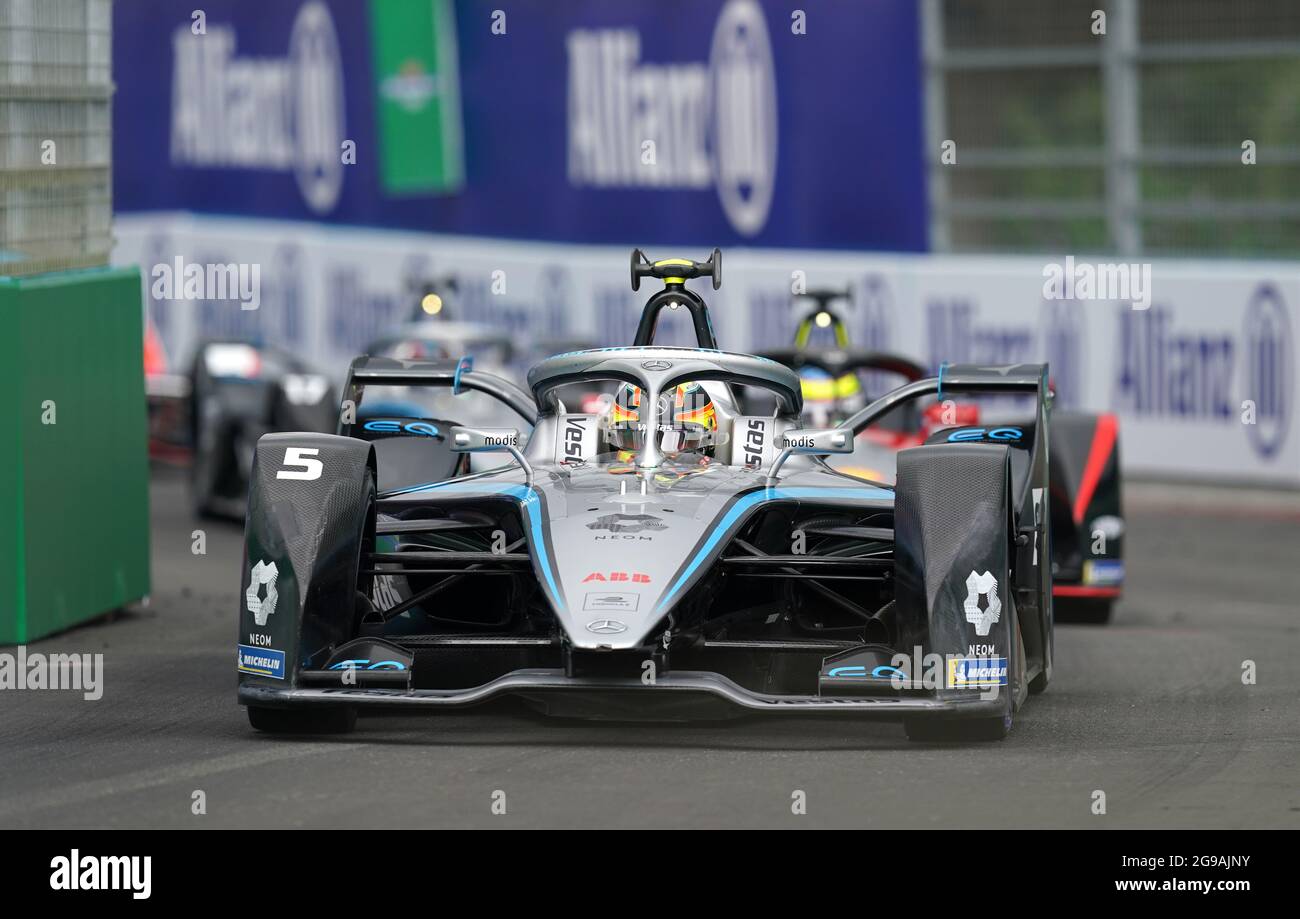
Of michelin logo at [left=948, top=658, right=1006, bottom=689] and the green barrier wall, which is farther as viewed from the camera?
the green barrier wall

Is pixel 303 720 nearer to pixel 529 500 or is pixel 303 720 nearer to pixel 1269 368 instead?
pixel 529 500

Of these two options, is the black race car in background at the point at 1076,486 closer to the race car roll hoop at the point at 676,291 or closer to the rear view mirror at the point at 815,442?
the race car roll hoop at the point at 676,291

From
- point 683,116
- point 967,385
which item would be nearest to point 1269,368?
point 683,116

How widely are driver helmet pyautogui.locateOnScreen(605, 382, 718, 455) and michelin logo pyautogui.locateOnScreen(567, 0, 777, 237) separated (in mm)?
11700

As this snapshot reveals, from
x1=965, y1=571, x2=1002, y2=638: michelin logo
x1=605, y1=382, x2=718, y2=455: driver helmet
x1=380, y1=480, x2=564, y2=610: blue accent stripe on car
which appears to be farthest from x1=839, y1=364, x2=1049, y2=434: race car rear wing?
x1=965, y1=571, x2=1002, y2=638: michelin logo

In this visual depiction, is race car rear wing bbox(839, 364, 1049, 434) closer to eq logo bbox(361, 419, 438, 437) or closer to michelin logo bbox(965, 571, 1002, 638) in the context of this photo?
michelin logo bbox(965, 571, 1002, 638)

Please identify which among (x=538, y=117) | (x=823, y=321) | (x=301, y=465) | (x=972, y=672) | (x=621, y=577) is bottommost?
(x=972, y=672)

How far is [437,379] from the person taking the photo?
995 centimetres

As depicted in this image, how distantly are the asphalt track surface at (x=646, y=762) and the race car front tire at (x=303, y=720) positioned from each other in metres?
0.06

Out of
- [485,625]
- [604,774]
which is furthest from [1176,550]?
[604,774]

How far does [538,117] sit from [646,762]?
16.4 m

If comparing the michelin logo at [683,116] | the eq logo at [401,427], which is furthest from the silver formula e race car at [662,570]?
the michelin logo at [683,116]

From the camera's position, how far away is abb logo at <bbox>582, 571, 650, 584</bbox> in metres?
7.82

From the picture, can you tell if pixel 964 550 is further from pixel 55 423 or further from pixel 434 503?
pixel 55 423
